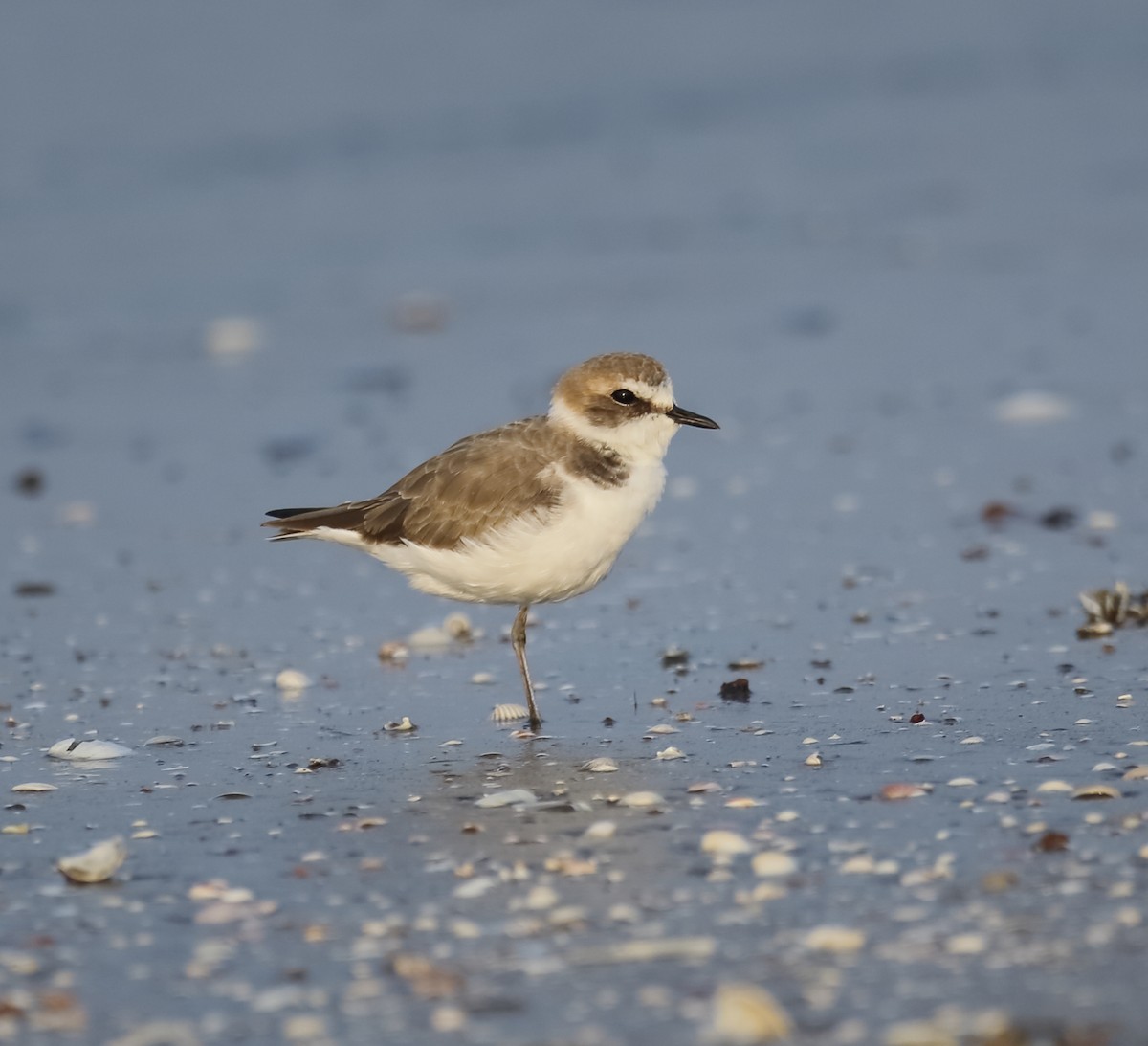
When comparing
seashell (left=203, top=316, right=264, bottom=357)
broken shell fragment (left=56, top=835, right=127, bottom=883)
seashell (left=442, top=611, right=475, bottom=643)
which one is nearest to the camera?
broken shell fragment (left=56, top=835, right=127, bottom=883)

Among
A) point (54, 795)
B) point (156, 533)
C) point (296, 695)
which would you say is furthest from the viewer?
point (156, 533)

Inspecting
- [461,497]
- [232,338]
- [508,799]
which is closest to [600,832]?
[508,799]

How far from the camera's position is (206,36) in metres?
19.8

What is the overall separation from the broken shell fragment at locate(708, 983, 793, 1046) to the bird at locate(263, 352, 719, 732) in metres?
2.48

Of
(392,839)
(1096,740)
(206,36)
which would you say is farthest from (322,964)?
(206,36)

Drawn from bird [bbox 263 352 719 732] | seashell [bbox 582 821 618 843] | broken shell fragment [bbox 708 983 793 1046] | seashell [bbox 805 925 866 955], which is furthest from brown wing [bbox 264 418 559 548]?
broken shell fragment [bbox 708 983 793 1046]

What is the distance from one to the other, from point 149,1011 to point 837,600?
4068 millimetres

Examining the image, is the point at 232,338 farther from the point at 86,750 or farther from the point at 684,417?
the point at 86,750

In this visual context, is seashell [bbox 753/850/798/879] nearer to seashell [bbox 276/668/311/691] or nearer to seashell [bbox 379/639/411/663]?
seashell [bbox 276/668/311/691]

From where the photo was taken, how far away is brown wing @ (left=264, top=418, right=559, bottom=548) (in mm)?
5926

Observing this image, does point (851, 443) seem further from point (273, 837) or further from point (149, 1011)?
point (149, 1011)

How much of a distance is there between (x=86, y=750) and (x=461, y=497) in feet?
4.84

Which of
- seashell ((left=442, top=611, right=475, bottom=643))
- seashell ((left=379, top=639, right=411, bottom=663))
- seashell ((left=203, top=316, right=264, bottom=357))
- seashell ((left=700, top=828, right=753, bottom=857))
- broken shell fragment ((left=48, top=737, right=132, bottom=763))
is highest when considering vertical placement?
seashell ((left=203, top=316, right=264, bottom=357))

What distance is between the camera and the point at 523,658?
6.01 m
